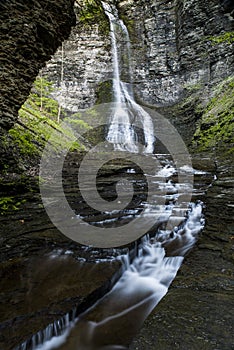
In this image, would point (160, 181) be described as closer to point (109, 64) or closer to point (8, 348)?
point (8, 348)

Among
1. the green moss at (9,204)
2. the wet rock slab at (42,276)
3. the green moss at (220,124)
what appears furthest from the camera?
the green moss at (220,124)

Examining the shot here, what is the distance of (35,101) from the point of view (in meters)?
16.3

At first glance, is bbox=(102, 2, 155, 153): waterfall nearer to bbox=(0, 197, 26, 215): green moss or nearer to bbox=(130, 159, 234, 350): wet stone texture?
bbox=(0, 197, 26, 215): green moss

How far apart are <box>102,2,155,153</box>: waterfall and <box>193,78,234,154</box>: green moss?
492 cm

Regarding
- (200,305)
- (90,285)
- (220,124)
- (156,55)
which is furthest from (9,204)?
(156,55)

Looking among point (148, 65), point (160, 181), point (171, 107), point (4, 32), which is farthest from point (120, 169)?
point (148, 65)

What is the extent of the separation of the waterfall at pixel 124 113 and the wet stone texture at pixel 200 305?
13313 mm

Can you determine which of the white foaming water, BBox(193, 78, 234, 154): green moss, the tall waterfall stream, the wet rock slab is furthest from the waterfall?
the wet rock slab

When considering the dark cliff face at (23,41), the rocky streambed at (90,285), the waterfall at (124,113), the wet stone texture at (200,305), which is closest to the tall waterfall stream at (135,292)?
the rocky streambed at (90,285)

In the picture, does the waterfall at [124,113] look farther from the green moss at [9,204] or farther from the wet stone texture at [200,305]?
the wet stone texture at [200,305]

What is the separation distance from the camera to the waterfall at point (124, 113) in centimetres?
1795

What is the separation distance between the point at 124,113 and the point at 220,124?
9605 millimetres

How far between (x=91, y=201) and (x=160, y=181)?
3.00m

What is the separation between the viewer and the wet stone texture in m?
2.19
